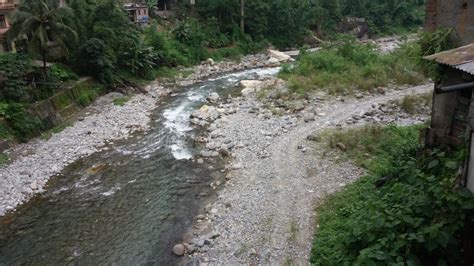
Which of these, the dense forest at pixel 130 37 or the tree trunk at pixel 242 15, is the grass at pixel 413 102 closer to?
the dense forest at pixel 130 37

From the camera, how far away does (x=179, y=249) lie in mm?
9938

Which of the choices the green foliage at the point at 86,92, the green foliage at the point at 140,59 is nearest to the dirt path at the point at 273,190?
the green foliage at the point at 86,92

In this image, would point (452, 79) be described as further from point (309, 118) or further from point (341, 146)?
point (309, 118)

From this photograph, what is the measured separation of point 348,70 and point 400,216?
19.1 metres

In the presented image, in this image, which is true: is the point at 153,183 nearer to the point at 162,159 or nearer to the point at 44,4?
the point at 162,159

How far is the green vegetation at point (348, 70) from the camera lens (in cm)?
2223

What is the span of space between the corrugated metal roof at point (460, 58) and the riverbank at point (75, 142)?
1259 cm

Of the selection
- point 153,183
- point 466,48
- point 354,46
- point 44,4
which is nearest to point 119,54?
point 44,4

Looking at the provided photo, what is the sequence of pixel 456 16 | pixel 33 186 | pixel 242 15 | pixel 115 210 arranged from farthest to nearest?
pixel 242 15, pixel 33 186, pixel 115 210, pixel 456 16

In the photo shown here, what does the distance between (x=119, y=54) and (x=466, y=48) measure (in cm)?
2121

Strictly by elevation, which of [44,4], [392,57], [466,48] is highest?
[44,4]

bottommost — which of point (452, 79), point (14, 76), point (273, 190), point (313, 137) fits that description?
point (273, 190)

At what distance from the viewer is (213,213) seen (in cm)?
1154

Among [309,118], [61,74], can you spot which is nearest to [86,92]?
[61,74]
